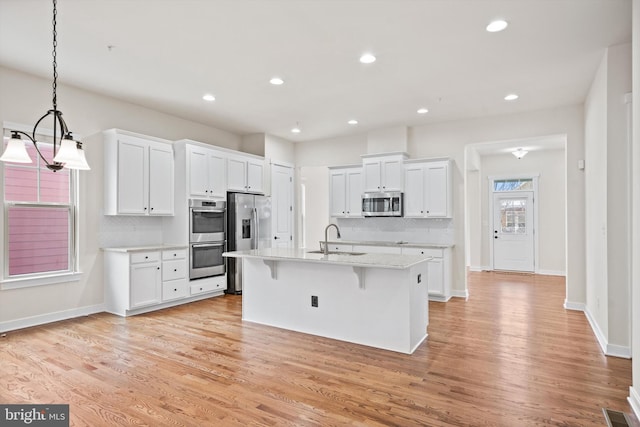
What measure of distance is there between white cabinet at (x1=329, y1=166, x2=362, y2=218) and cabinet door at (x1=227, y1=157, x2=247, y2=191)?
5.26 ft

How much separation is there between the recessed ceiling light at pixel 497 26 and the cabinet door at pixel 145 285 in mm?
4676

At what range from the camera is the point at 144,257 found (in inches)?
190

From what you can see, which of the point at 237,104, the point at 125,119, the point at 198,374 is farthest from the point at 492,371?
the point at 125,119

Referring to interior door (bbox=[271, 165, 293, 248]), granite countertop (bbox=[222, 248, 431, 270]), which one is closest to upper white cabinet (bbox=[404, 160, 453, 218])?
granite countertop (bbox=[222, 248, 431, 270])

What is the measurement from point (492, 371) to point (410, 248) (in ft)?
9.40

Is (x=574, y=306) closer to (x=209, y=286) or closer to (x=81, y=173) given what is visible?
(x=209, y=286)

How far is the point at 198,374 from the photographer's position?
2.91 m

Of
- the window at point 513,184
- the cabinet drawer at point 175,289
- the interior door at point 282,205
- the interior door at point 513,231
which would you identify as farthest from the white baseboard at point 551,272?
the cabinet drawer at point 175,289

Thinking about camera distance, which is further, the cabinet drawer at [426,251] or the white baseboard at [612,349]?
the cabinet drawer at [426,251]

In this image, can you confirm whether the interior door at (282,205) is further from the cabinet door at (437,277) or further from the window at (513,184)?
the window at (513,184)

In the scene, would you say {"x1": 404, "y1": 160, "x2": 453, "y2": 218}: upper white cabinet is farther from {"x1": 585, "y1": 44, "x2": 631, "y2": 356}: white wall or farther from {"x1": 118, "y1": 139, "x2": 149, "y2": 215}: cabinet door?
{"x1": 118, "y1": 139, "x2": 149, "y2": 215}: cabinet door

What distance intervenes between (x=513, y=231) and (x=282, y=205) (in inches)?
218

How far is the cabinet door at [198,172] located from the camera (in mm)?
5535

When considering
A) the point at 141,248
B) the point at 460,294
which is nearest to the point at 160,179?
the point at 141,248
